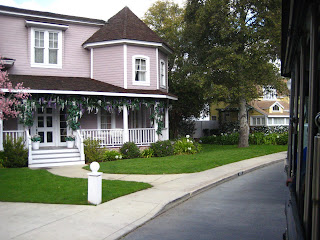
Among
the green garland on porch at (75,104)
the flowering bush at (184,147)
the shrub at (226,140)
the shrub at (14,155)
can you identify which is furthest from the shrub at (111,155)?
the shrub at (226,140)

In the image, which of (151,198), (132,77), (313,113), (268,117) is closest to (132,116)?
(132,77)

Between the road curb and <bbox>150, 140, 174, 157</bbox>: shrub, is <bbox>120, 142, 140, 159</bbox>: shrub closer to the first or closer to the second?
→ <bbox>150, 140, 174, 157</bbox>: shrub

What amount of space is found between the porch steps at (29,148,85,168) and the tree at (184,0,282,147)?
30.8ft

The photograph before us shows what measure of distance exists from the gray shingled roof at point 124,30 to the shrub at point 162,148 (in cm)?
608

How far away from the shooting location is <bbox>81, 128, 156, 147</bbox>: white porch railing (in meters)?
17.2

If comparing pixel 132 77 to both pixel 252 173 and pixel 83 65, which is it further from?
pixel 252 173

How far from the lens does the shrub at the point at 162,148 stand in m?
17.7

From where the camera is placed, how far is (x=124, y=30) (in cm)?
1927

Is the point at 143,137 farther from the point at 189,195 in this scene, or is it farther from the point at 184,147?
the point at 189,195

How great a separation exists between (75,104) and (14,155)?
151 inches

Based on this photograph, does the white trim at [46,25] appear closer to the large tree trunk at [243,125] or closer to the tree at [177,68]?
the tree at [177,68]

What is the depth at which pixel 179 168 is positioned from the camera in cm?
1282

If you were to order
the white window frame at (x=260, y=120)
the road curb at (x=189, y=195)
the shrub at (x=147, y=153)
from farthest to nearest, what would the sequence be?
1. the white window frame at (x=260, y=120)
2. the shrub at (x=147, y=153)
3. the road curb at (x=189, y=195)

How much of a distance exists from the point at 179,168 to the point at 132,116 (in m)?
8.42
